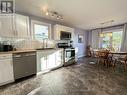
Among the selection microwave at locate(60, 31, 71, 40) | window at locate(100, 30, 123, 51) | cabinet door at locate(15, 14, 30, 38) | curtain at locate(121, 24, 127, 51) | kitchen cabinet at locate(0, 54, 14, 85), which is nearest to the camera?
kitchen cabinet at locate(0, 54, 14, 85)

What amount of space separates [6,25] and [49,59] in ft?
6.31

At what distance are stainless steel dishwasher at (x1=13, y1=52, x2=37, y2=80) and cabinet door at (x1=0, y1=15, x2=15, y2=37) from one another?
2.48ft

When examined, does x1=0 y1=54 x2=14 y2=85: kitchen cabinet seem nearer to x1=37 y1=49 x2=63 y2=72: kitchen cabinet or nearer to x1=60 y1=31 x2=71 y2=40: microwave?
x1=37 y1=49 x2=63 y2=72: kitchen cabinet

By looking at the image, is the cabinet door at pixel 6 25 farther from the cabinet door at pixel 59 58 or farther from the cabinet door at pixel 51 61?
the cabinet door at pixel 59 58

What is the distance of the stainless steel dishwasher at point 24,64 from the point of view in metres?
2.36

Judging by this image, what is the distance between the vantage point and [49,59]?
3281 mm

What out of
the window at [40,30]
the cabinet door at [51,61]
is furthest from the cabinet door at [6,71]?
the window at [40,30]

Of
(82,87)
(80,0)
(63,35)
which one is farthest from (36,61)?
(80,0)

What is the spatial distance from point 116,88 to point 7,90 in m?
2.90

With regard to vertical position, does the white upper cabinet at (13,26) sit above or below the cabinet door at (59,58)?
above

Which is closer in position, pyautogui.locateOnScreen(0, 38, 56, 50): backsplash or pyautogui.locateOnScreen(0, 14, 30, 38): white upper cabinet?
pyautogui.locateOnScreen(0, 14, 30, 38): white upper cabinet

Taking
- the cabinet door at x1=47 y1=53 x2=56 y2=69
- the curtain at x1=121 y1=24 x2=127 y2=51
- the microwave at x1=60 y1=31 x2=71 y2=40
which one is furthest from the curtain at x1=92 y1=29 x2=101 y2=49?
the cabinet door at x1=47 y1=53 x2=56 y2=69

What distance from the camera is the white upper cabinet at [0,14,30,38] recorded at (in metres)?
2.39

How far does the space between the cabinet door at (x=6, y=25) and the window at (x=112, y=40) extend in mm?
5625
